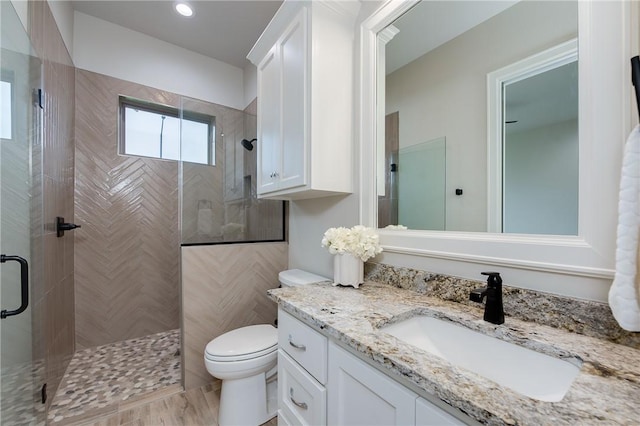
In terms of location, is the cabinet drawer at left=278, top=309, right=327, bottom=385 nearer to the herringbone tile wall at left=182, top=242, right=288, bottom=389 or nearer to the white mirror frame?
the white mirror frame

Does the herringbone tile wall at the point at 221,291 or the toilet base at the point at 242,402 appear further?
the herringbone tile wall at the point at 221,291

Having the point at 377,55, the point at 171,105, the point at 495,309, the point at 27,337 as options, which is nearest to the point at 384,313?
the point at 495,309

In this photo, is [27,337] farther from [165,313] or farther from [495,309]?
[495,309]

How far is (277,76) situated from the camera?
5.48 ft

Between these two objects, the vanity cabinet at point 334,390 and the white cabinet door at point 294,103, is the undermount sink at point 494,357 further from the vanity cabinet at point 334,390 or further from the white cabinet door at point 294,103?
the white cabinet door at point 294,103

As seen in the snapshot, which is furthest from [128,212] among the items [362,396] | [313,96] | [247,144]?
[362,396]

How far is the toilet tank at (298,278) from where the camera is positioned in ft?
5.33

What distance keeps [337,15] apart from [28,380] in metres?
2.43

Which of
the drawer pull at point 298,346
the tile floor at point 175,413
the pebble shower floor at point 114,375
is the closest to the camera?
the drawer pull at point 298,346

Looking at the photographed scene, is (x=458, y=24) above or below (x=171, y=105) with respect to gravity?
below

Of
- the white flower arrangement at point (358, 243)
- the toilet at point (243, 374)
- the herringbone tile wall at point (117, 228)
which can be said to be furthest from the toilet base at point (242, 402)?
the herringbone tile wall at point (117, 228)

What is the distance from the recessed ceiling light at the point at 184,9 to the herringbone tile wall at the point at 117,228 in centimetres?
76

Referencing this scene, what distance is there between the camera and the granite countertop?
0.45 meters

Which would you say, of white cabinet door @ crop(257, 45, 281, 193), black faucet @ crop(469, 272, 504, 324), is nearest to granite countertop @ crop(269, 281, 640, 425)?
black faucet @ crop(469, 272, 504, 324)
